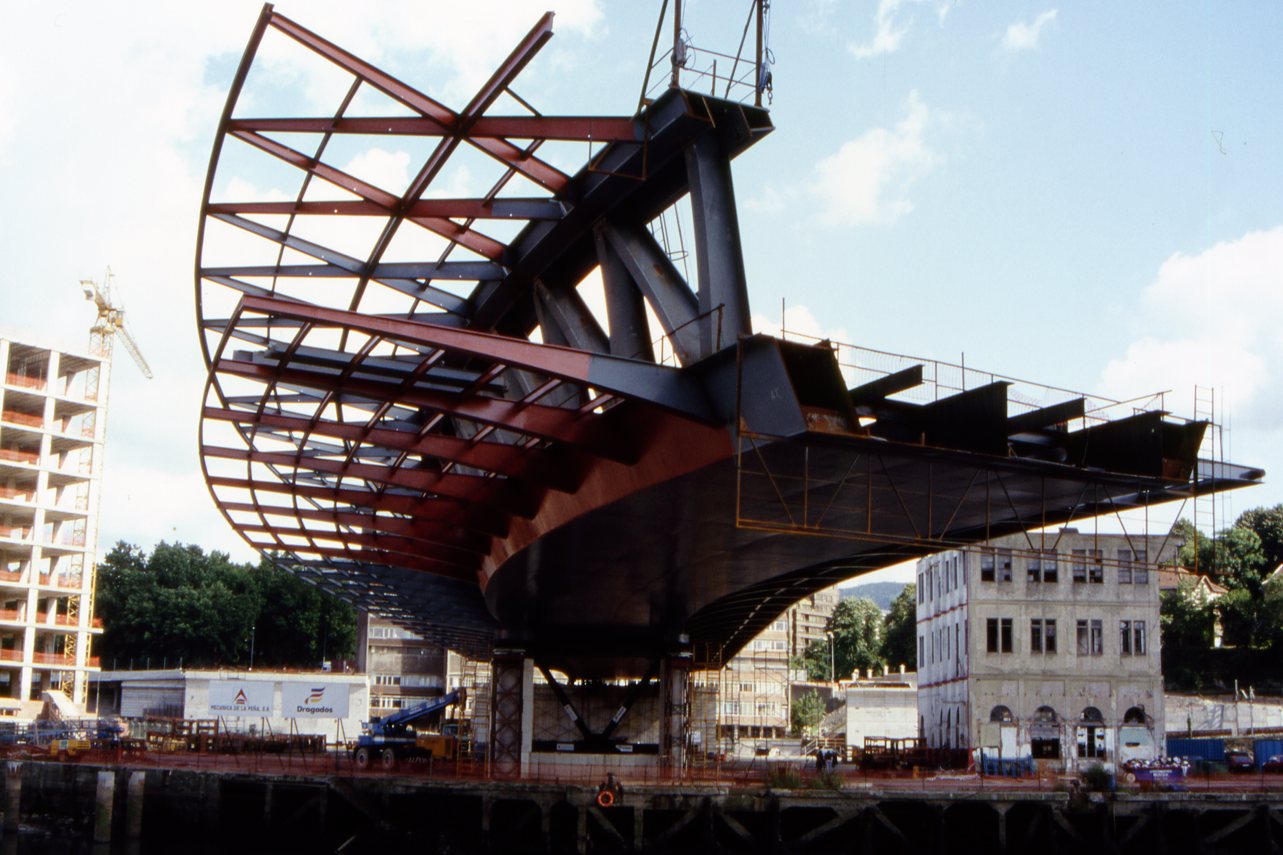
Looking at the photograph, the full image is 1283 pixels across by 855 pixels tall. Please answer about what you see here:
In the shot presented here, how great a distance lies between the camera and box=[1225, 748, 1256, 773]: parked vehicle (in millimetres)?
64438

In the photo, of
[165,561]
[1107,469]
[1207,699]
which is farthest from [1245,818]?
[165,561]

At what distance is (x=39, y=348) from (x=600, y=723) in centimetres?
5636

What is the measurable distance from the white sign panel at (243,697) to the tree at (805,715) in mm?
81631

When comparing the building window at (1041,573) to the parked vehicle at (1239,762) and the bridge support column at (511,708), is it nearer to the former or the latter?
the parked vehicle at (1239,762)

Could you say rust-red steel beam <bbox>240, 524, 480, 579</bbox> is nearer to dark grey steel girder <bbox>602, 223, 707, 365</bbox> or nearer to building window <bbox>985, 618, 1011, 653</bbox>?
dark grey steel girder <bbox>602, 223, 707, 365</bbox>

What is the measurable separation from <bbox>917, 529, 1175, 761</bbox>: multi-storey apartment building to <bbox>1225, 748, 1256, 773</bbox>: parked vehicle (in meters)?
10.6

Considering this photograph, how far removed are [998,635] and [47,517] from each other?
70.0 meters

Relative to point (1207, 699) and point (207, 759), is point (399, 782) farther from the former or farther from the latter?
point (1207, 699)

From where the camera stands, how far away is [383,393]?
2939 cm

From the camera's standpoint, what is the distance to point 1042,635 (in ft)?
267

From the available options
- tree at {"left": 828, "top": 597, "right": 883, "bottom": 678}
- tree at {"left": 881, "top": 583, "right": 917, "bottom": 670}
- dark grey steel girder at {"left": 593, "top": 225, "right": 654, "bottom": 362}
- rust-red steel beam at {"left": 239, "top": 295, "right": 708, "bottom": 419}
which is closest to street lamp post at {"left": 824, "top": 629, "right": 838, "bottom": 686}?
tree at {"left": 828, "top": 597, "right": 883, "bottom": 678}

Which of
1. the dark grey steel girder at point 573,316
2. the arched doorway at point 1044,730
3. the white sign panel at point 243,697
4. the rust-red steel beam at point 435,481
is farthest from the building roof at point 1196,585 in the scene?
the dark grey steel girder at point 573,316

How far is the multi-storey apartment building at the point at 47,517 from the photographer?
3932 inches

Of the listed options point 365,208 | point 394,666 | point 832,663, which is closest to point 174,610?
point 394,666
